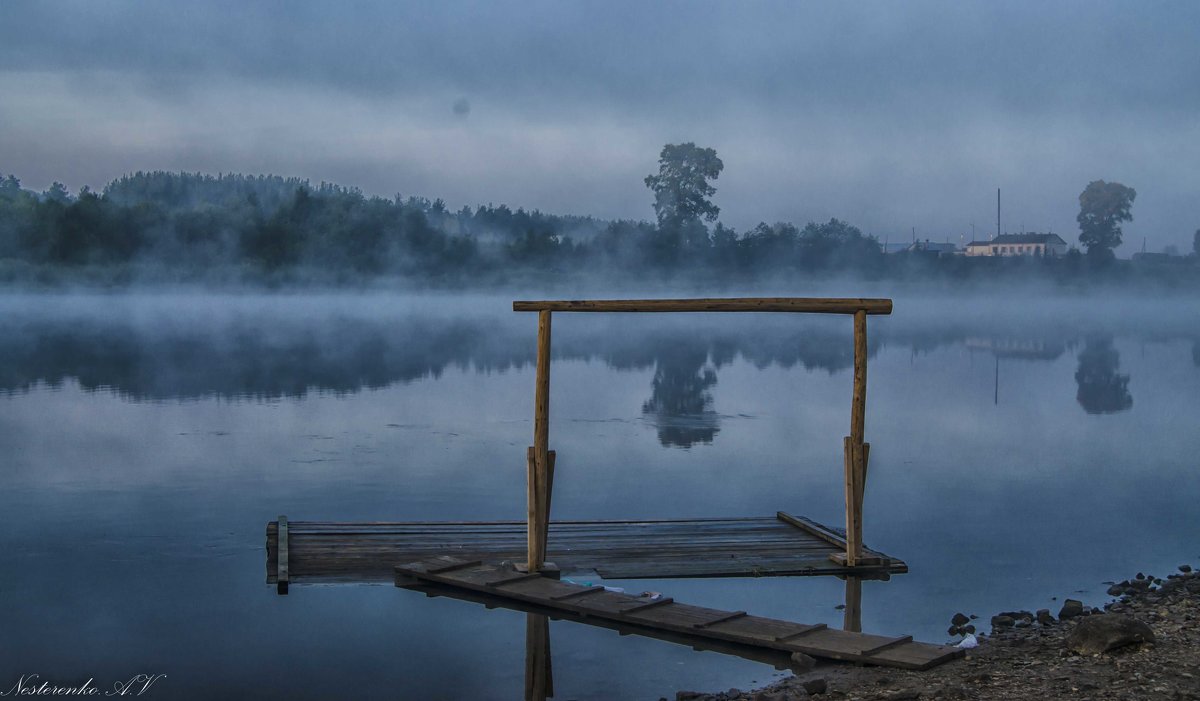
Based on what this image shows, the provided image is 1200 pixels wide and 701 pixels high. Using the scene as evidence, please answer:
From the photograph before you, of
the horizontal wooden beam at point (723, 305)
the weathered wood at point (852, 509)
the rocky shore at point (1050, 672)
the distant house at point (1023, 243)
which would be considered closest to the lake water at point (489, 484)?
the weathered wood at point (852, 509)

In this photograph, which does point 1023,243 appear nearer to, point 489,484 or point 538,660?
point 489,484

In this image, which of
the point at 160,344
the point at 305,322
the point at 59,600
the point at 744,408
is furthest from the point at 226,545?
the point at 305,322

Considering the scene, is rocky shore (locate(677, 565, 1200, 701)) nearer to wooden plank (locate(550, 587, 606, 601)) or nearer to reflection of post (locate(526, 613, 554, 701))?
reflection of post (locate(526, 613, 554, 701))

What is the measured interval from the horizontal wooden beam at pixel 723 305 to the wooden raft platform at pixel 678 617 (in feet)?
6.69

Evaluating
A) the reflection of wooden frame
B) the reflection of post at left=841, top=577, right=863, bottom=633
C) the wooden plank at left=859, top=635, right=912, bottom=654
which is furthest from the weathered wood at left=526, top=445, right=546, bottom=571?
the wooden plank at left=859, top=635, right=912, bottom=654

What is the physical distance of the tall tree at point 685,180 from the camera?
331 ft

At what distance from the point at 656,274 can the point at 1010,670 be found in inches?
3437

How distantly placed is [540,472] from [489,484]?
573 cm

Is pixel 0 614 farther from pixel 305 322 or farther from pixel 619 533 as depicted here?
pixel 305 322

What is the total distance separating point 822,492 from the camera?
15719 mm

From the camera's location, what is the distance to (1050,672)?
746 cm

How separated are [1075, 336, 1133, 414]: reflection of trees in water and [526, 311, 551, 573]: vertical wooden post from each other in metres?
20.1

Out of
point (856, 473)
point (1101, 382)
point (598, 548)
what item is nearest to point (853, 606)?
point (856, 473)

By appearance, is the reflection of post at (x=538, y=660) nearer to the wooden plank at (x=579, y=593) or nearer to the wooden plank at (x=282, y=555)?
the wooden plank at (x=579, y=593)
